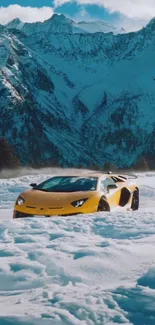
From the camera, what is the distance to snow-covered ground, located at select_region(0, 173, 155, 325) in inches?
181

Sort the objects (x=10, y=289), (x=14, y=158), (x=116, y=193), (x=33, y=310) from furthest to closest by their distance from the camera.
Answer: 1. (x=14, y=158)
2. (x=116, y=193)
3. (x=10, y=289)
4. (x=33, y=310)

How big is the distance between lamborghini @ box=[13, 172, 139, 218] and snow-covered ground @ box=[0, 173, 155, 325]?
226 centimetres

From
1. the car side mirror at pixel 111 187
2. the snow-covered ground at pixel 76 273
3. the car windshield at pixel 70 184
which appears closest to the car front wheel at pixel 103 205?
the car windshield at pixel 70 184

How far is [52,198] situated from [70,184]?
4.33ft

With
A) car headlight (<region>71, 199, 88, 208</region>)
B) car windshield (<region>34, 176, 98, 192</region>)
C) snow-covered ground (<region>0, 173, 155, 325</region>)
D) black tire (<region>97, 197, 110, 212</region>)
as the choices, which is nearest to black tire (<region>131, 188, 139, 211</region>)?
car windshield (<region>34, 176, 98, 192</region>)

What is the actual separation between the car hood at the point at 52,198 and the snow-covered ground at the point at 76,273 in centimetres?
236

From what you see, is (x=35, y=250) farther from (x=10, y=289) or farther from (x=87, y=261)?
(x=10, y=289)

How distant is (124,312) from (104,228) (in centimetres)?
422

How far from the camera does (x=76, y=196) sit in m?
11.8

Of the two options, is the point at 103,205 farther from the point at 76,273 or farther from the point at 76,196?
the point at 76,273

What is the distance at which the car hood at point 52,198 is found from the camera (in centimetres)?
1161

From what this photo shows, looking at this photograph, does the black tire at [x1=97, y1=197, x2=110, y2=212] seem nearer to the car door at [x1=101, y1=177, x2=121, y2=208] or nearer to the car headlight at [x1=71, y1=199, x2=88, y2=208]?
the car door at [x1=101, y1=177, x2=121, y2=208]

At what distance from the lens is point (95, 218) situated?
9891mm

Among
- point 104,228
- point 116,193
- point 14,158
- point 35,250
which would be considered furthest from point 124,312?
point 14,158
